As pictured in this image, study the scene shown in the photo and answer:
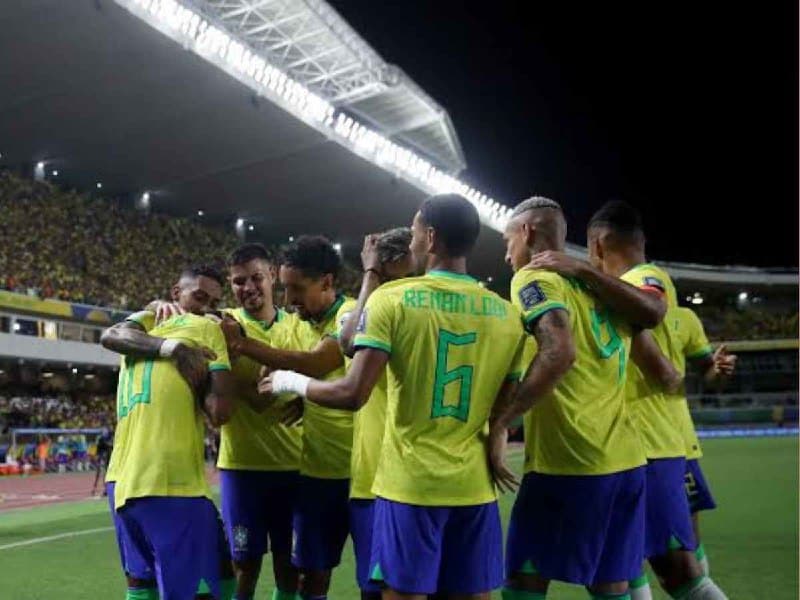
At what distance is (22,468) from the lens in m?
24.5

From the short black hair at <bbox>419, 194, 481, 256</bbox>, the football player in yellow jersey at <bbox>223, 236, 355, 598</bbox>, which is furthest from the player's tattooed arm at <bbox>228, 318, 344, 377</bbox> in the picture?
the short black hair at <bbox>419, 194, 481, 256</bbox>

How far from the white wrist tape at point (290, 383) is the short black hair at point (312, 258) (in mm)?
1188

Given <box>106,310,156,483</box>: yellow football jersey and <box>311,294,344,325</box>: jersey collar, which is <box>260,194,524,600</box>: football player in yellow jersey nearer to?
<box>106,310,156,483</box>: yellow football jersey

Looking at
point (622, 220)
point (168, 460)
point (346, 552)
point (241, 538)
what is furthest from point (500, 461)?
point (346, 552)

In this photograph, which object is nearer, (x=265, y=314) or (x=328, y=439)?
(x=328, y=439)

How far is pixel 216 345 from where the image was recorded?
4254 millimetres

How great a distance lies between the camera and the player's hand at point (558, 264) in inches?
149

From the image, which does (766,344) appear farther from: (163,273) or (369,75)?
(163,273)

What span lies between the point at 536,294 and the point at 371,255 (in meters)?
0.78

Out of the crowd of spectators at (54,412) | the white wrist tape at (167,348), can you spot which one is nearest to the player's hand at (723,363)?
the white wrist tape at (167,348)

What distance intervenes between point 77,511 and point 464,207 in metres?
12.5

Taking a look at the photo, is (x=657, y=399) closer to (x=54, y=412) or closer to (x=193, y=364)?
(x=193, y=364)

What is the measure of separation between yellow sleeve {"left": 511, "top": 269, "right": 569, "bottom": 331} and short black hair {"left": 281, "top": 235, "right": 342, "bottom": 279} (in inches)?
49.2

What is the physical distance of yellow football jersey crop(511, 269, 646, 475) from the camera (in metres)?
3.85
